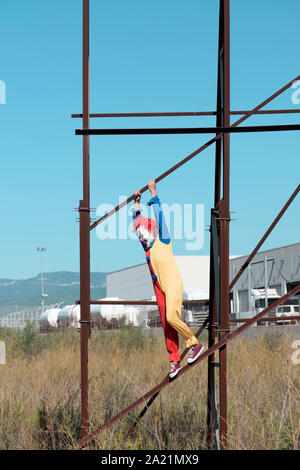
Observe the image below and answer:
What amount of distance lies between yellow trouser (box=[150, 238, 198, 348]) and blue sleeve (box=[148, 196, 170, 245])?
58 mm

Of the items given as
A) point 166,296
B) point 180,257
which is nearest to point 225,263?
point 166,296

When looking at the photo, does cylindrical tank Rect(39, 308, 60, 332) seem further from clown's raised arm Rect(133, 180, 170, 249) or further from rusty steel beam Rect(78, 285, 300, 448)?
clown's raised arm Rect(133, 180, 170, 249)

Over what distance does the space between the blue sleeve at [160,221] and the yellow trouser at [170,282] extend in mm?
58

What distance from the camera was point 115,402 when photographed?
983 centimetres

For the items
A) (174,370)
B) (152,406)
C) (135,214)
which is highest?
(135,214)

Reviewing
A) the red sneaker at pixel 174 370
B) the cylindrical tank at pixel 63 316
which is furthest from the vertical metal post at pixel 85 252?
the cylindrical tank at pixel 63 316

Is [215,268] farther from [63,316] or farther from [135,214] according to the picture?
[63,316]

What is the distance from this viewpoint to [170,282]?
7.03 m

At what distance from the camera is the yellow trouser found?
275 inches

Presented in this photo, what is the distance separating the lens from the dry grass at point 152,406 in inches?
304

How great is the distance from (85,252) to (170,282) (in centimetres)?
119

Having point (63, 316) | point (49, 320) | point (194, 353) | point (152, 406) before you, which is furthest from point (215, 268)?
point (49, 320)
